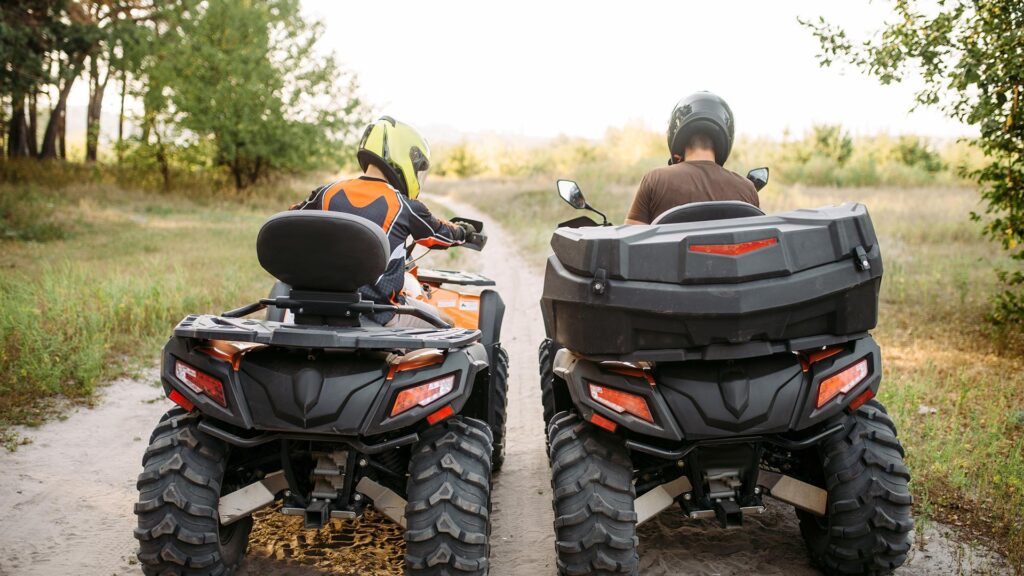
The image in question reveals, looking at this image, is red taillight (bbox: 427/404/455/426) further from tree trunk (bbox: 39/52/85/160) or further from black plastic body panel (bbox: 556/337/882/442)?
tree trunk (bbox: 39/52/85/160)

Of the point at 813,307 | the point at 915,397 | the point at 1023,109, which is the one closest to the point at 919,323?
the point at 1023,109

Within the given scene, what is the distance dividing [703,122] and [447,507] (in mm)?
2296

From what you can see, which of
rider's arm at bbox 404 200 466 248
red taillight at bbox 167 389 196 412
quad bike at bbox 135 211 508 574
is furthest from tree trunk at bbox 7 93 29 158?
quad bike at bbox 135 211 508 574

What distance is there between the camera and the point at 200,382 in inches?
117

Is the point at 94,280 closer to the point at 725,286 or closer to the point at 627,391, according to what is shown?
the point at 627,391

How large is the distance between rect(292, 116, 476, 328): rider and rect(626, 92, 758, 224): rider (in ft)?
3.52

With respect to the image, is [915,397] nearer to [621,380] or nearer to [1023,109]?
[1023,109]

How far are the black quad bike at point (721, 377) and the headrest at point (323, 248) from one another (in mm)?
722

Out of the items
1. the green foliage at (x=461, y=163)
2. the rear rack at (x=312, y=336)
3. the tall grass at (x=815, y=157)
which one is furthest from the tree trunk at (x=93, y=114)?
the green foliage at (x=461, y=163)

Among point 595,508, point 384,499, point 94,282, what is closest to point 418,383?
point 384,499

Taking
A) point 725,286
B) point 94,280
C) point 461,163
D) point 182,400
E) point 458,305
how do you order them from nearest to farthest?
point 725,286 < point 182,400 < point 458,305 < point 94,280 < point 461,163

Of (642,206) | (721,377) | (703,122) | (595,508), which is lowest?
(595,508)

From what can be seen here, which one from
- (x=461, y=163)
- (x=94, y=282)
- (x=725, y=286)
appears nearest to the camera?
(x=725, y=286)

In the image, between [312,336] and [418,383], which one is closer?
[312,336]
